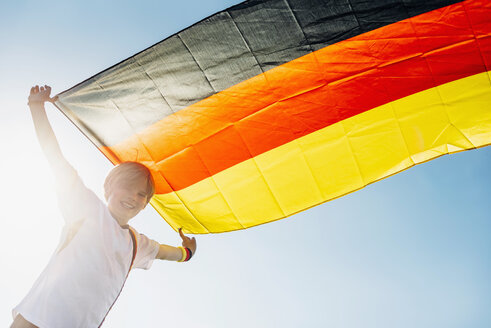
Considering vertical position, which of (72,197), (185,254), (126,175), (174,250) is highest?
(72,197)

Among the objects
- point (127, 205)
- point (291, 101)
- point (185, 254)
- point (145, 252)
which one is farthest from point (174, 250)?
point (291, 101)

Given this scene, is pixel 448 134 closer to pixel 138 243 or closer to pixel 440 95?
pixel 440 95

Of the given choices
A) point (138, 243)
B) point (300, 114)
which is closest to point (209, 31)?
point (300, 114)

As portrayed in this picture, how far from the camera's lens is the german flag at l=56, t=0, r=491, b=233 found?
2.07 m

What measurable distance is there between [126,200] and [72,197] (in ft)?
1.23

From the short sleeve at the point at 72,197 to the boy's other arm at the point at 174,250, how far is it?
2.85 ft

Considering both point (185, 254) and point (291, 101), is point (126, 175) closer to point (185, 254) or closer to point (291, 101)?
point (185, 254)

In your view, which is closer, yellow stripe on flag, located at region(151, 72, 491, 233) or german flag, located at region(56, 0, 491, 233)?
german flag, located at region(56, 0, 491, 233)

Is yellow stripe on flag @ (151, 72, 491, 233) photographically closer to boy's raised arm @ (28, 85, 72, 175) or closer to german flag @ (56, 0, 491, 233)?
german flag @ (56, 0, 491, 233)

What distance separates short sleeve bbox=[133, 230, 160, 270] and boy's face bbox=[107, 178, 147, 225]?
231 millimetres

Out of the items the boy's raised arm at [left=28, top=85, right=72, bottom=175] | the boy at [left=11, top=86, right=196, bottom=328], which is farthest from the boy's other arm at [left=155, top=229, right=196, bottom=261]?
the boy's raised arm at [left=28, top=85, right=72, bottom=175]

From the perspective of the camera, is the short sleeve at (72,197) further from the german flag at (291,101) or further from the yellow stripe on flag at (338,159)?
the yellow stripe on flag at (338,159)

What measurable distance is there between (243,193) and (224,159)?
369 mm

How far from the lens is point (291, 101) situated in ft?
7.86
